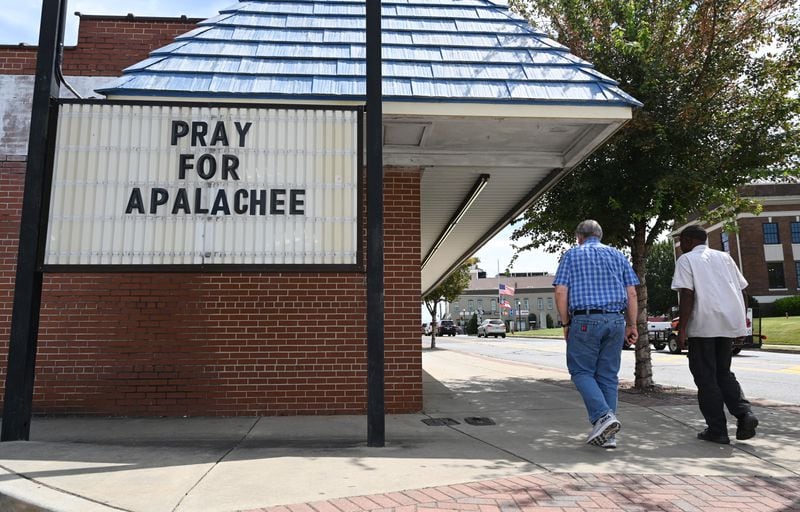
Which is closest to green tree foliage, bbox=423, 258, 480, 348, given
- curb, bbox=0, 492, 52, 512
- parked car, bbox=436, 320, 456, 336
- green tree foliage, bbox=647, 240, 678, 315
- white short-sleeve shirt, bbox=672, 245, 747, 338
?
parked car, bbox=436, 320, 456, 336

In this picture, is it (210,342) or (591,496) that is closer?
(591,496)

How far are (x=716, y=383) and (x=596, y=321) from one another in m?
1.32

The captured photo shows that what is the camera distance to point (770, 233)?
44.8m

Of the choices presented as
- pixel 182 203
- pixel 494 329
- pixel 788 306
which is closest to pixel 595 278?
pixel 182 203

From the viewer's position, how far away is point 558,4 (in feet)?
30.1

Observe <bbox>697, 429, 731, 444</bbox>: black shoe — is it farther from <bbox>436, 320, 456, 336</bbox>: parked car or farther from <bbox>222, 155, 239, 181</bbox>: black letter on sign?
<bbox>436, 320, 456, 336</bbox>: parked car

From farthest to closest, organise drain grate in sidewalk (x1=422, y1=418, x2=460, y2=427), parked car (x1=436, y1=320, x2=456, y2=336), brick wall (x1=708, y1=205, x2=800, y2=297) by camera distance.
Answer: parked car (x1=436, y1=320, x2=456, y2=336), brick wall (x1=708, y1=205, x2=800, y2=297), drain grate in sidewalk (x1=422, y1=418, x2=460, y2=427)

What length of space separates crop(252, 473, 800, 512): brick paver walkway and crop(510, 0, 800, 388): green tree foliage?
4.89 meters

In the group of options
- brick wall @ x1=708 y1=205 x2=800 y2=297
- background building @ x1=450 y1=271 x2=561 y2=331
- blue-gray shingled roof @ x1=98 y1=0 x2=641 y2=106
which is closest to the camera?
blue-gray shingled roof @ x1=98 y1=0 x2=641 y2=106

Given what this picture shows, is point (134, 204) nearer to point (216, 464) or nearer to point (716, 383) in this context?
point (216, 464)

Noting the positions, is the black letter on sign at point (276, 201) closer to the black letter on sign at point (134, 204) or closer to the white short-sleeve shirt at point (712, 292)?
the black letter on sign at point (134, 204)

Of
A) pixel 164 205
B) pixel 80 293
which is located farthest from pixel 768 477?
pixel 80 293

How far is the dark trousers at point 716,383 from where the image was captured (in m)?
4.86

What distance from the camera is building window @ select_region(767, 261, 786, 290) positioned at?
44.2 meters
